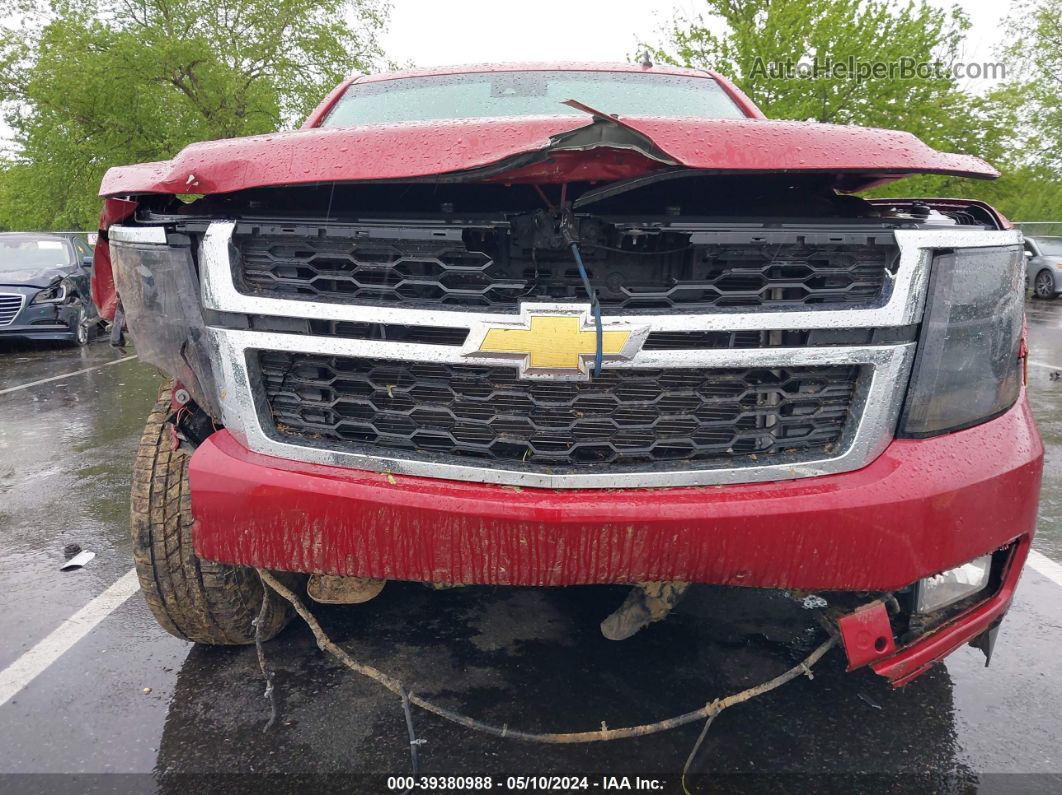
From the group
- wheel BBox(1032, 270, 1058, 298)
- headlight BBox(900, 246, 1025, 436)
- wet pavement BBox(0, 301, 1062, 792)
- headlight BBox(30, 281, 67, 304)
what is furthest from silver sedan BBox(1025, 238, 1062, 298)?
headlight BBox(30, 281, 67, 304)

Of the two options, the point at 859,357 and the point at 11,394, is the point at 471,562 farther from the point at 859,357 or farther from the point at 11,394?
the point at 11,394

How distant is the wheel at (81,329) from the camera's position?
998 centimetres

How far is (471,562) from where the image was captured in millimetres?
1675

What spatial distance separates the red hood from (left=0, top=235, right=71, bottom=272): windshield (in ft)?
33.7

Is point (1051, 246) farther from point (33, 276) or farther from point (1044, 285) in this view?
point (33, 276)

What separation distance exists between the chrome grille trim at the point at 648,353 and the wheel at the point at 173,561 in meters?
0.50

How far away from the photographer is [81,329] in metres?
10.1

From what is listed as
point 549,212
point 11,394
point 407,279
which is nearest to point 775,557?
point 549,212

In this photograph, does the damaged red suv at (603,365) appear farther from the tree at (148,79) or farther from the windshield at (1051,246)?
the tree at (148,79)

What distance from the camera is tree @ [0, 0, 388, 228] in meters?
20.2

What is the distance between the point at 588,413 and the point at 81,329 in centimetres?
1033

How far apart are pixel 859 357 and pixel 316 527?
1.27m

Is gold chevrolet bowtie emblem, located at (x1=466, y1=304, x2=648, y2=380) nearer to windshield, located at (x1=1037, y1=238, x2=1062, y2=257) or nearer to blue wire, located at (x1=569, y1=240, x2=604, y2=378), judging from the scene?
blue wire, located at (x1=569, y1=240, x2=604, y2=378)

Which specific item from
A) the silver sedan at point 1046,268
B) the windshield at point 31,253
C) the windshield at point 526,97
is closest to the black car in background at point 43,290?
the windshield at point 31,253
